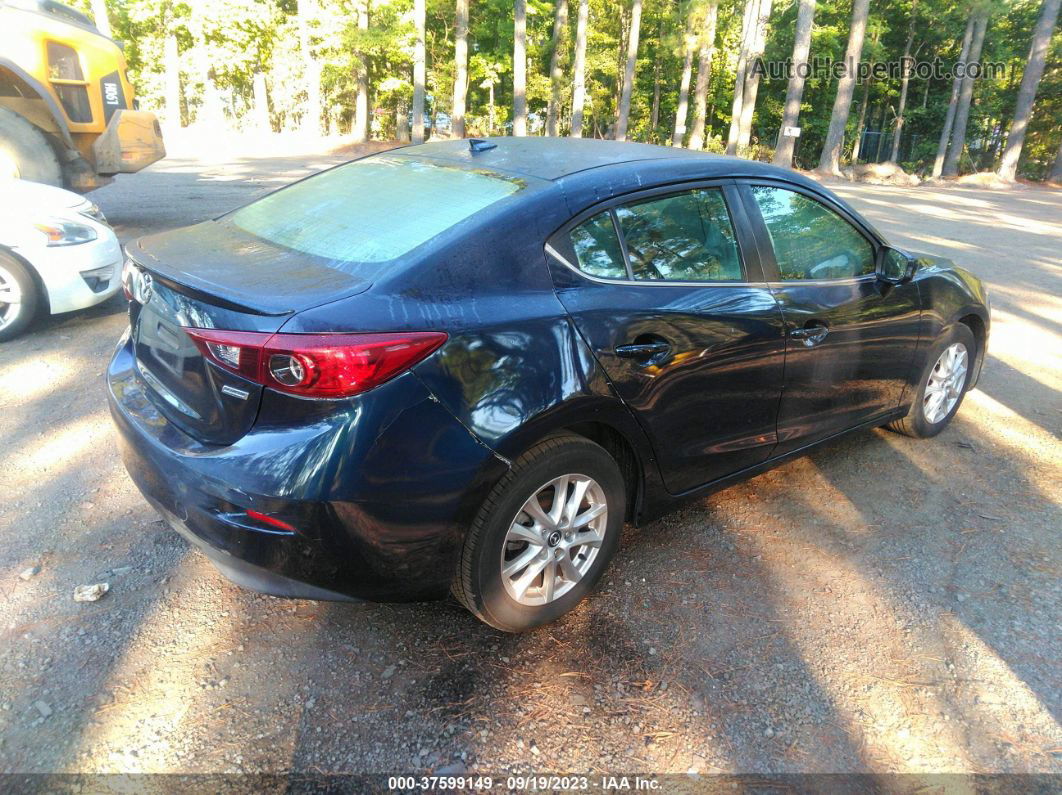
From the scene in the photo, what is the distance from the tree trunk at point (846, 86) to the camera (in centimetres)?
2619

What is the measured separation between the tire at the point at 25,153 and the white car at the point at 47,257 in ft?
8.26

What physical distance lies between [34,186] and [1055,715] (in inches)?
275

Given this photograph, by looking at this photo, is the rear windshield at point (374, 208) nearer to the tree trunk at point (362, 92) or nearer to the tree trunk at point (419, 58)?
the tree trunk at point (419, 58)

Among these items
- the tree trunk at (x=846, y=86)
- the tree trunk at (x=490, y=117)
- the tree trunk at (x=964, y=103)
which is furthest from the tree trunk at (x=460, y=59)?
the tree trunk at (x=964, y=103)

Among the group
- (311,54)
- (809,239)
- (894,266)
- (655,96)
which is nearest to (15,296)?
(809,239)

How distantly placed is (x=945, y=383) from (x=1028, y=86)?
31.3 m

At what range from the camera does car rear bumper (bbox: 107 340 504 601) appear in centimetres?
214

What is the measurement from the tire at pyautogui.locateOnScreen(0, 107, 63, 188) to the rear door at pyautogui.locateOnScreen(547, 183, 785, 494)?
7.53 metres

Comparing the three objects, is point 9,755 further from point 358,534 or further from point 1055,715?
point 1055,715

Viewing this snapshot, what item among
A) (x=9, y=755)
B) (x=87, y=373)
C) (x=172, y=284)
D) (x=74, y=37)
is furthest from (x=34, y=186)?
(x=9, y=755)

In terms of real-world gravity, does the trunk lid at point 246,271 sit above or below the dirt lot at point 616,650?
above

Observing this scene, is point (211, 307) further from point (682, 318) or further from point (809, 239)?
point (809, 239)

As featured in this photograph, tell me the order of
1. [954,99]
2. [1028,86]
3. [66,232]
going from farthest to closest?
[954,99]
[1028,86]
[66,232]

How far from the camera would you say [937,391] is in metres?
4.40
